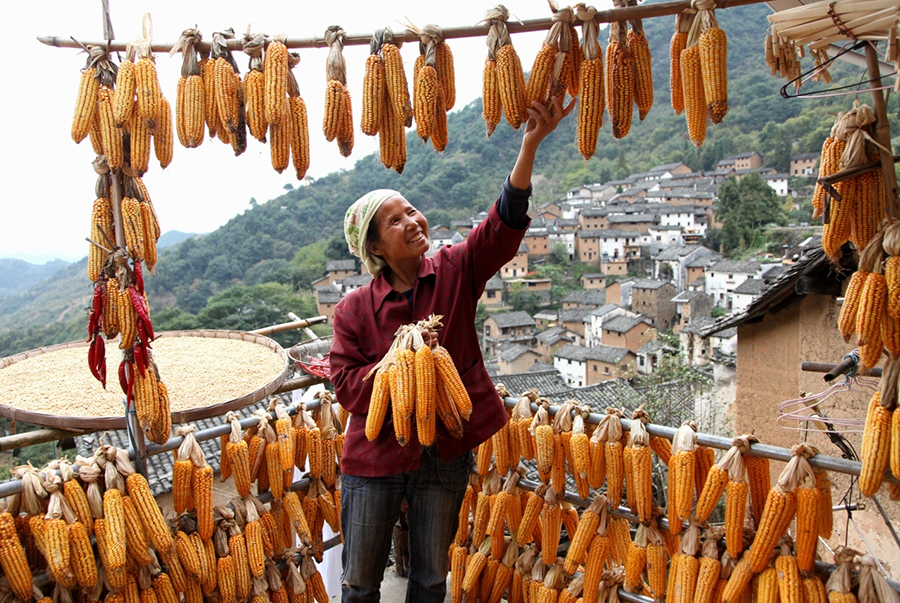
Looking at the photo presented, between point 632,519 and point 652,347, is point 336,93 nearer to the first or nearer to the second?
point 632,519

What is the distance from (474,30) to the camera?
2.56 metres

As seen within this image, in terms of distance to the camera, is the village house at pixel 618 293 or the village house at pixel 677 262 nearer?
the village house at pixel 618 293

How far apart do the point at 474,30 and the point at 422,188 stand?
73315 millimetres

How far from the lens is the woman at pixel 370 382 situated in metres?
2.79

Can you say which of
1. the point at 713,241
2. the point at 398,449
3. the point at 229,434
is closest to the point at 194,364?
the point at 229,434

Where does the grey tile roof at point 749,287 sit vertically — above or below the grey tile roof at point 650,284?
above

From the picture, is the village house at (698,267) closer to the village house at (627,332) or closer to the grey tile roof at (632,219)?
the village house at (627,332)

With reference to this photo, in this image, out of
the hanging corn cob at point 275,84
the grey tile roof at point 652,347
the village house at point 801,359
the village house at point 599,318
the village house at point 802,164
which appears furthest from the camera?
the village house at point 802,164

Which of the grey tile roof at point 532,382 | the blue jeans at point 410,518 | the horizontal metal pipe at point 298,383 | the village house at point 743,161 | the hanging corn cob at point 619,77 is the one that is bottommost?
the grey tile roof at point 532,382

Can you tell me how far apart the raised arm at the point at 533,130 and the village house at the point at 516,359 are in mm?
37449

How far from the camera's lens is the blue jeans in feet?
9.31

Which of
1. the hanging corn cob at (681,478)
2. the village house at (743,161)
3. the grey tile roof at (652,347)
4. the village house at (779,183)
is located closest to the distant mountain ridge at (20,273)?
the grey tile roof at (652,347)

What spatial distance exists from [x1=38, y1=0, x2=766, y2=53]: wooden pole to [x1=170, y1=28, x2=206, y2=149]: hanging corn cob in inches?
1.9

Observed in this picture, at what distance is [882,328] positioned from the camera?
7.08 ft
